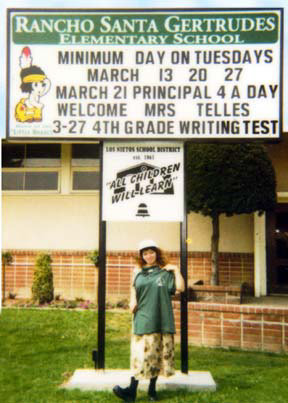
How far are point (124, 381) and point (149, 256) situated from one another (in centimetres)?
156

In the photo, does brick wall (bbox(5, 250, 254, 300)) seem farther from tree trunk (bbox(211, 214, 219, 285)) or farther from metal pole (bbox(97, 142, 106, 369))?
metal pole (bbox(97, 142, 106, 369))

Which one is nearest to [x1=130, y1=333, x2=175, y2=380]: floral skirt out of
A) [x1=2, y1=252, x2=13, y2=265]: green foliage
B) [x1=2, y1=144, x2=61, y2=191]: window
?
[x1=2, y1=252, x2=13, y2=265]: green foliage

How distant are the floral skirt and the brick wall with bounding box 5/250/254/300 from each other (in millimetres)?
6542

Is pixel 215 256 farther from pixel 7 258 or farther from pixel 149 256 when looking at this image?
pixel 149 256

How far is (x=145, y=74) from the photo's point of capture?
6.82 metres

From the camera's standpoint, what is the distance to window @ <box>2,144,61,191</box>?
13617 millimetres

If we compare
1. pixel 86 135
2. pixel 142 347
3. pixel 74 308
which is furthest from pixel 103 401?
pixel 74 308

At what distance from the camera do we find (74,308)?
11320 mm

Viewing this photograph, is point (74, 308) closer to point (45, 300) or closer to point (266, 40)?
point (45, 300)

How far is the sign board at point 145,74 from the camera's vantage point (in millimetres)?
6746

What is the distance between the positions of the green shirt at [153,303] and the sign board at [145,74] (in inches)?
71.3

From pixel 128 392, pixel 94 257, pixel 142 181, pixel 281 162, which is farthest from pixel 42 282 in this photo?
pixel 128 392

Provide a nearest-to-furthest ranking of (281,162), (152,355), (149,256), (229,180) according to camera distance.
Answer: (152,355)
(149,256)
(229,180)
(281,162)

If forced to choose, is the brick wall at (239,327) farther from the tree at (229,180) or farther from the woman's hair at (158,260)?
the woman's hair at (158,260)
